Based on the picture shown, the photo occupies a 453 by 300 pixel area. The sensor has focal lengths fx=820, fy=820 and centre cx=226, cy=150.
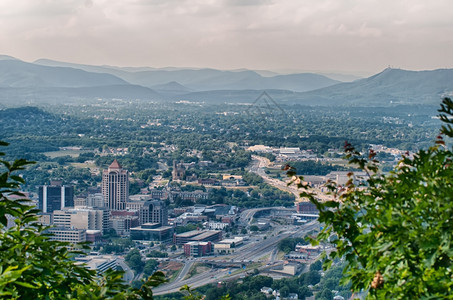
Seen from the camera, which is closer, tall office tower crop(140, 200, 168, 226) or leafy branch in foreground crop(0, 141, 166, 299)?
leafy branch in foreground crop(0, 141, 166, 299)

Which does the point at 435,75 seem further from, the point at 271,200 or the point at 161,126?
the point at 271,200

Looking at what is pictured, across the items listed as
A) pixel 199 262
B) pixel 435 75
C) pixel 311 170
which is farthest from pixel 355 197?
pixel 435 75

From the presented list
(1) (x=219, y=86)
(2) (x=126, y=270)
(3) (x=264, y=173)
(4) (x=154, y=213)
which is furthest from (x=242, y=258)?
(1) (x=219, y=86)

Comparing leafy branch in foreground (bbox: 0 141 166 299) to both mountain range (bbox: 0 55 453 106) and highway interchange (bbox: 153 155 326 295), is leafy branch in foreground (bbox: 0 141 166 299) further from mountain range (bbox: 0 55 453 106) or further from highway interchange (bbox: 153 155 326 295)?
mountain range (bbox: 0 55 453 106)

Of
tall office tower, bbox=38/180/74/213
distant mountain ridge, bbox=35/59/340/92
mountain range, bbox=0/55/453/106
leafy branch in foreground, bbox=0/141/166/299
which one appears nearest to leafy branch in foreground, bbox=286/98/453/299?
leafy branch in foreground, bbox=0/141/166/299

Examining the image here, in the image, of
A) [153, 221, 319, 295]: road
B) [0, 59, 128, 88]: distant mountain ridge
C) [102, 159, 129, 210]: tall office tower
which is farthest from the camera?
[0, 59, 128, 88]: distant mountain ridge

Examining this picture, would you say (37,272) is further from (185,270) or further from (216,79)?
(216,79)

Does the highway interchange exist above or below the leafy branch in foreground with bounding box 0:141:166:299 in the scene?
below

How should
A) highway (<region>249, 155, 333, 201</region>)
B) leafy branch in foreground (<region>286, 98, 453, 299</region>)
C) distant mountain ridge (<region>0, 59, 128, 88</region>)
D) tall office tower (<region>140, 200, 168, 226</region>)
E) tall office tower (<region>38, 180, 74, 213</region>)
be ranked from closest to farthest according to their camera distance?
1. leafy branch in foreground (<region>286, 98, 453, 299</region>)
2. tall office tower (<region>140, 200, 168, 226</region>)
3. tall office tower (<region>38, 180, 74, 213</region>)
4. highway (<region>249, 155, 333, 201</region>)
5. distant mountain ridge (<region>0, 59, 128, 88</region>)
